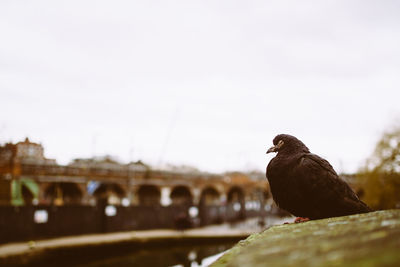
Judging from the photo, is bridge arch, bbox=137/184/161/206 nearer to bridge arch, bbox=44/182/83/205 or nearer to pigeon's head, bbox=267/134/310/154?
bridge arch, bbox=44/182/83/205

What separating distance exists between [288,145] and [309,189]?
642 millimetres

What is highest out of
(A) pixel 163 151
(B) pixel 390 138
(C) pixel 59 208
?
(A) pixel 163 151

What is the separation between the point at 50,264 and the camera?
1145 centimetres

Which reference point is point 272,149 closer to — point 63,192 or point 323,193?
point 323,193

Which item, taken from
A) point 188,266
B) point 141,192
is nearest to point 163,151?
point 141,192

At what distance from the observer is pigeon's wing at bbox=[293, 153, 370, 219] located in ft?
10.5

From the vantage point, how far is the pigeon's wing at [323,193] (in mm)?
3205

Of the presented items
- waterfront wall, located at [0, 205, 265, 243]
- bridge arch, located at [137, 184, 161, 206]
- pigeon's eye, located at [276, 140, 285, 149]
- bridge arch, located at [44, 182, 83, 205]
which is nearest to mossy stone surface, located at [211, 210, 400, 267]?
pigeon's eye, located at [276, 140, 285, 149]

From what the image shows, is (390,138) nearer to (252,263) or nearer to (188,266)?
(188,266)

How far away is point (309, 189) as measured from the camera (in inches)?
127

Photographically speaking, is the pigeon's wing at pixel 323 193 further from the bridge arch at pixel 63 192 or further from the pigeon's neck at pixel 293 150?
the bridge arch at pixel 63 192

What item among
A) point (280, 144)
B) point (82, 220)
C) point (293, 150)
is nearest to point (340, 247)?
point (293, 150)

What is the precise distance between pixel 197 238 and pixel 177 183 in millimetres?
24844

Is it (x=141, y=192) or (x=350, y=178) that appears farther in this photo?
(x=350, y=178)
